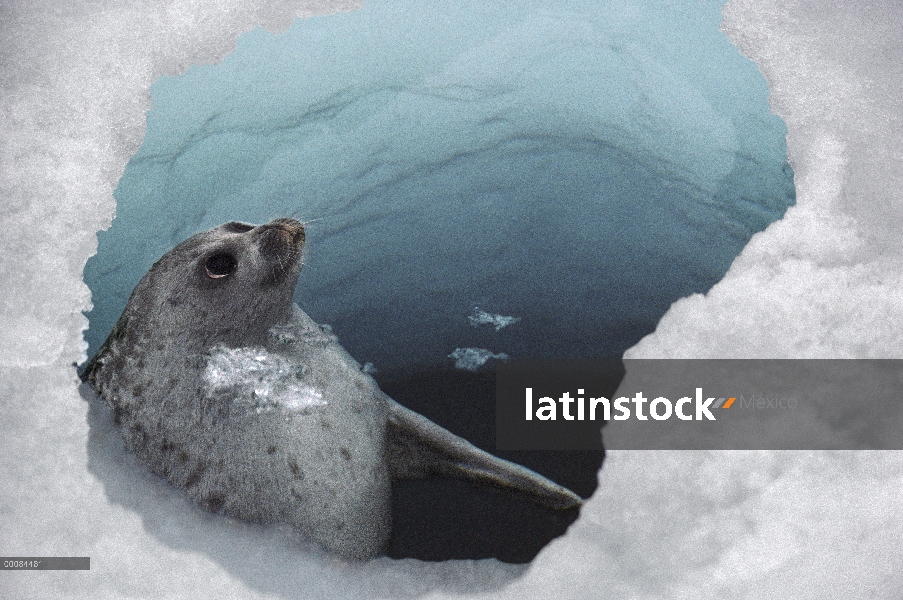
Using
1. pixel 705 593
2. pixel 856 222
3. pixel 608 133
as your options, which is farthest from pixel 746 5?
pixel 705 593

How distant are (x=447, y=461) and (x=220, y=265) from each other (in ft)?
3.10

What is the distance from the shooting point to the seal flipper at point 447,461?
2.17m

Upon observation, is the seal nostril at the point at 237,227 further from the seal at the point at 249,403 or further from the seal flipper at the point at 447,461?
the seal flipper at the point at 447,461

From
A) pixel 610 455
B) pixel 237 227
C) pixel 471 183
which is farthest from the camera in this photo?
pixel 471 183

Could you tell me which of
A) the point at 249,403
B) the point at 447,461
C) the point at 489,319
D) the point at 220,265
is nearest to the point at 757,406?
the point at 489,319

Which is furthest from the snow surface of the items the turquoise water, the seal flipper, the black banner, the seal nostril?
the seal nostril

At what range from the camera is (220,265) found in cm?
215

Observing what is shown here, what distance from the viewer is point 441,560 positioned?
2.00 meters

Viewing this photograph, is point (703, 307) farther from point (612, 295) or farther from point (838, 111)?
point (838, 111)

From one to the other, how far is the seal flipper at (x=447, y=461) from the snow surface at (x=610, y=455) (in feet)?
0.94

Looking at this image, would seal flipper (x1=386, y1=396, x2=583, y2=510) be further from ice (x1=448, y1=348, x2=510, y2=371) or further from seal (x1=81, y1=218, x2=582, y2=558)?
ice (x1=448, y1=348, x2=510, y2=371)

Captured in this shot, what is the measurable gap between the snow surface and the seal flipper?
0.29 m

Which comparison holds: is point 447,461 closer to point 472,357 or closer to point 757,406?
point 472,357

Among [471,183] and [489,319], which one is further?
[471,183]
